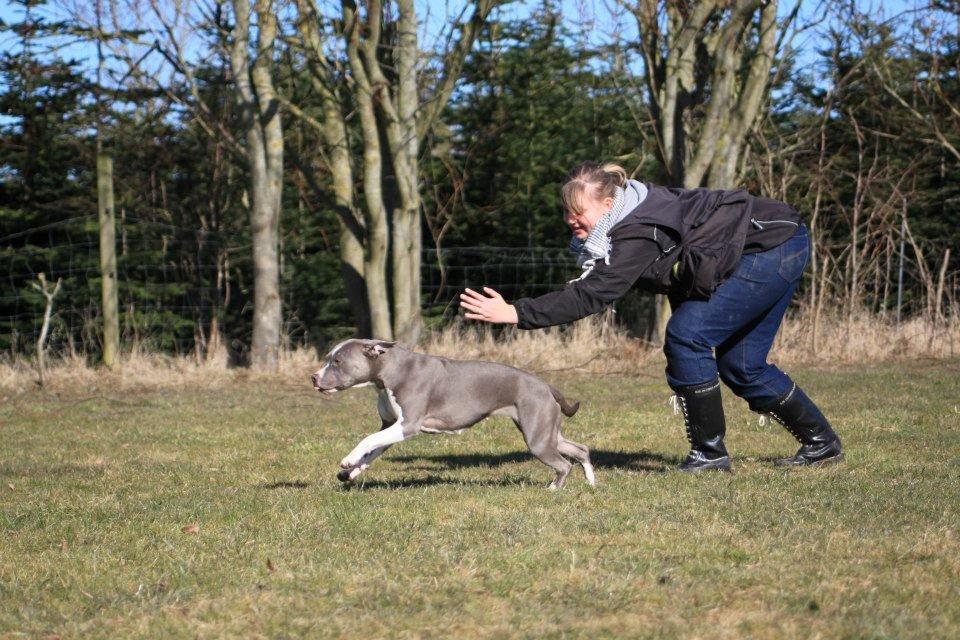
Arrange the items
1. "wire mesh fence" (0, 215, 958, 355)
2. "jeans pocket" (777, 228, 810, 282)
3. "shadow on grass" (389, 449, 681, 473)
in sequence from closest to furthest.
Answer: "jeans pocket" (777, 228, 810, 282) < "shadow on grass" (389, 449, 681, 473) < "wire mesh fence" (0, 215, 958, 355)

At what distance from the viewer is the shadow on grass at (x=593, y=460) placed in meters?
7.89

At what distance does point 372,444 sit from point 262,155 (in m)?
9.42

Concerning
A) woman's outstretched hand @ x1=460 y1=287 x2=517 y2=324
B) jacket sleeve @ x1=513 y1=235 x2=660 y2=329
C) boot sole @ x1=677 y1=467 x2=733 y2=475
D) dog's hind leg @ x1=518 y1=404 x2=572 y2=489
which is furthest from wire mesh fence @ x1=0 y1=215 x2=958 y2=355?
woman's outstretched hand @ x1=460 y1=287 x2=517 y2=324

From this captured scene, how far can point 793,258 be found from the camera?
6.85 meters

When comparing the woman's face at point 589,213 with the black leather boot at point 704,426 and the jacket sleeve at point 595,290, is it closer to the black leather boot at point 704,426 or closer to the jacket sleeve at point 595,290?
the jacket sleeve at point 595,290

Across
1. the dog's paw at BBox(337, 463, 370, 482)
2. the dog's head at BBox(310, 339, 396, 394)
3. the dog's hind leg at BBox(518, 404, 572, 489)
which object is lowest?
the dog's paw at BBox(337, 463, 370, 482)

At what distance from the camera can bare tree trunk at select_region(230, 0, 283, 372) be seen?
49.4ft

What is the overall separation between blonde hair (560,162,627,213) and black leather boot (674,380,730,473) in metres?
1.45

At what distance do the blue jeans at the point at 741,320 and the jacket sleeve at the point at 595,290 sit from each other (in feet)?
2.46

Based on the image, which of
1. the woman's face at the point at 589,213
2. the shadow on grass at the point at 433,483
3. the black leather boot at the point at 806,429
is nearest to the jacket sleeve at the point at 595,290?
the woman's face at the point at 589,213

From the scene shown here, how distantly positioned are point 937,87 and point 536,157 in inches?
341

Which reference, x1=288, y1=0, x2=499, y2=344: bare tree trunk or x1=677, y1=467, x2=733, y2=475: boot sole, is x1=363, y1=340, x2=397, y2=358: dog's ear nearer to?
x1=677, y1=467, x2=733, y2=475: boot sole

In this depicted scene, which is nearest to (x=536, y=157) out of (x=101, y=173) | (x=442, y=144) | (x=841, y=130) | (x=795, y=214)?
(x=442, y=144)

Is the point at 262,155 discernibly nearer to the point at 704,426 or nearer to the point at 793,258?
the point at 704,426
